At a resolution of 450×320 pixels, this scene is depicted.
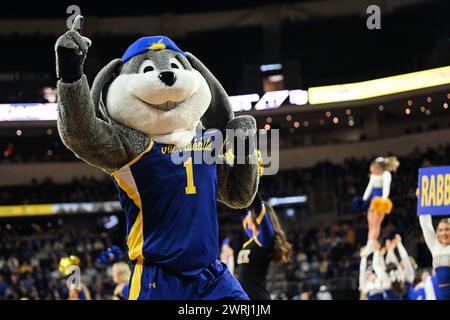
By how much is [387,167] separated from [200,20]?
14.0 m

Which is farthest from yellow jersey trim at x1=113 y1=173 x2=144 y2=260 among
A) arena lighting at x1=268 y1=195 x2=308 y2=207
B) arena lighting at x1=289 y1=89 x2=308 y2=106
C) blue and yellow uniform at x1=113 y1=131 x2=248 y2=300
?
arena lighting at x1=289 y1=89 x2=308 y2=106

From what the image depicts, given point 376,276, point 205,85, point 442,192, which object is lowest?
point 376,276

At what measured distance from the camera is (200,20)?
24.8m

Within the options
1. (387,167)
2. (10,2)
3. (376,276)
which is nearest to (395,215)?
(387,167)

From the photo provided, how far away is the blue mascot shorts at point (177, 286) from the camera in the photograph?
12.6 feet

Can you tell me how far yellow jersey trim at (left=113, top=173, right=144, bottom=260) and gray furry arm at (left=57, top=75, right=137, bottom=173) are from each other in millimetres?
102

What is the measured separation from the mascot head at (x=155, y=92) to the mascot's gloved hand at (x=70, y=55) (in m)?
0.46

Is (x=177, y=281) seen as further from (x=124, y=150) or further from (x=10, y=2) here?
(x=10, y=2)

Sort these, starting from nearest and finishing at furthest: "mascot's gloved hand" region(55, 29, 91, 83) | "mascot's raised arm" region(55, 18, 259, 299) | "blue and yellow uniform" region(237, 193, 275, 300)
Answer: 1. "mascot's gloved hand" region(55, 29, 91, 83)
2. "mascot's raised arm" region(55, 18, 259, 299)
3. "blue and yellow uniform" region(237, 193, 275, 300)

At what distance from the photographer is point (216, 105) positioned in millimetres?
4469

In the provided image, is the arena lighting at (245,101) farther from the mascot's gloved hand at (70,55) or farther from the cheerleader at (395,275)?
the mascot's gloved hand at (70,55)

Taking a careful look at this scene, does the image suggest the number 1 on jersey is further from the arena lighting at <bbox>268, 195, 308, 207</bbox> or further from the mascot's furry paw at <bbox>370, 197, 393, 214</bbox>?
the arena lighting at <bbox>268, 195, 308, 207</bbox>

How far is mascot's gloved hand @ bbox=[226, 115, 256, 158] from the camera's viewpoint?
4.30 metres

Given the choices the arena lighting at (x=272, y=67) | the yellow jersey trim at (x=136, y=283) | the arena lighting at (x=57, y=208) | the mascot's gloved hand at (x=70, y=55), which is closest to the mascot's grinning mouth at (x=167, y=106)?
the mascot's gloved hand at (x=70, y=55)
